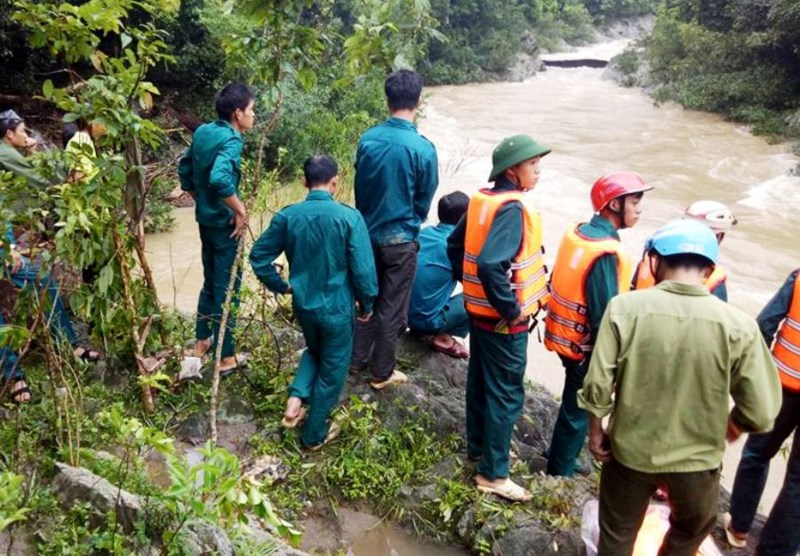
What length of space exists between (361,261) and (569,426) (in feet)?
4.33

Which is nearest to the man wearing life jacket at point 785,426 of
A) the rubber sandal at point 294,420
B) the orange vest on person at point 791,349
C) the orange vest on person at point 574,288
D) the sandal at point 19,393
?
the orange vest on person at point 791,349

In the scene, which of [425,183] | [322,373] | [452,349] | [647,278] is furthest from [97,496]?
Result: [452,349]

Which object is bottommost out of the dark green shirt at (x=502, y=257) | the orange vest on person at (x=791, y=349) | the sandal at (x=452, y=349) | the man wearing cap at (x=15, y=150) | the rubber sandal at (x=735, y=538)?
the rubber sandal at (x=735, y=538)

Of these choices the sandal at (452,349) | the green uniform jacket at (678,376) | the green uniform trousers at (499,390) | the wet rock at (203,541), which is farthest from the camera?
the sandal at (452,349)

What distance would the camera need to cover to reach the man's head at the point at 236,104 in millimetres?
3428

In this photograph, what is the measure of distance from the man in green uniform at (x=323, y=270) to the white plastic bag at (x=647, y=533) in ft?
4.37

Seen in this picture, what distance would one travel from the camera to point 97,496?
213 centimetres

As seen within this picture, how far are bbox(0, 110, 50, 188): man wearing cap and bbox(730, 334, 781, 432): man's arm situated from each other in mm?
2868

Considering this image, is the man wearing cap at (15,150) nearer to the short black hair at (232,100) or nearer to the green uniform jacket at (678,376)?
the short black hair at (232,100)

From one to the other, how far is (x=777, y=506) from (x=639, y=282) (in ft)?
3.72

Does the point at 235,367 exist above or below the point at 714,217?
below

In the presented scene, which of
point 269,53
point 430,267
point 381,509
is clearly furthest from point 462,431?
point 269,53

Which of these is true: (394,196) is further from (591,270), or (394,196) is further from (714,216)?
(714,216)

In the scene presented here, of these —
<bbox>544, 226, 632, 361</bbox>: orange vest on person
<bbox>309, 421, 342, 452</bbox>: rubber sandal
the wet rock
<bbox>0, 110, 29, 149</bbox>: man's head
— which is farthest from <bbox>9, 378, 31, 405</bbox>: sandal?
<bbox>544, 226, 632, 361</bbox>: orange vest on person
